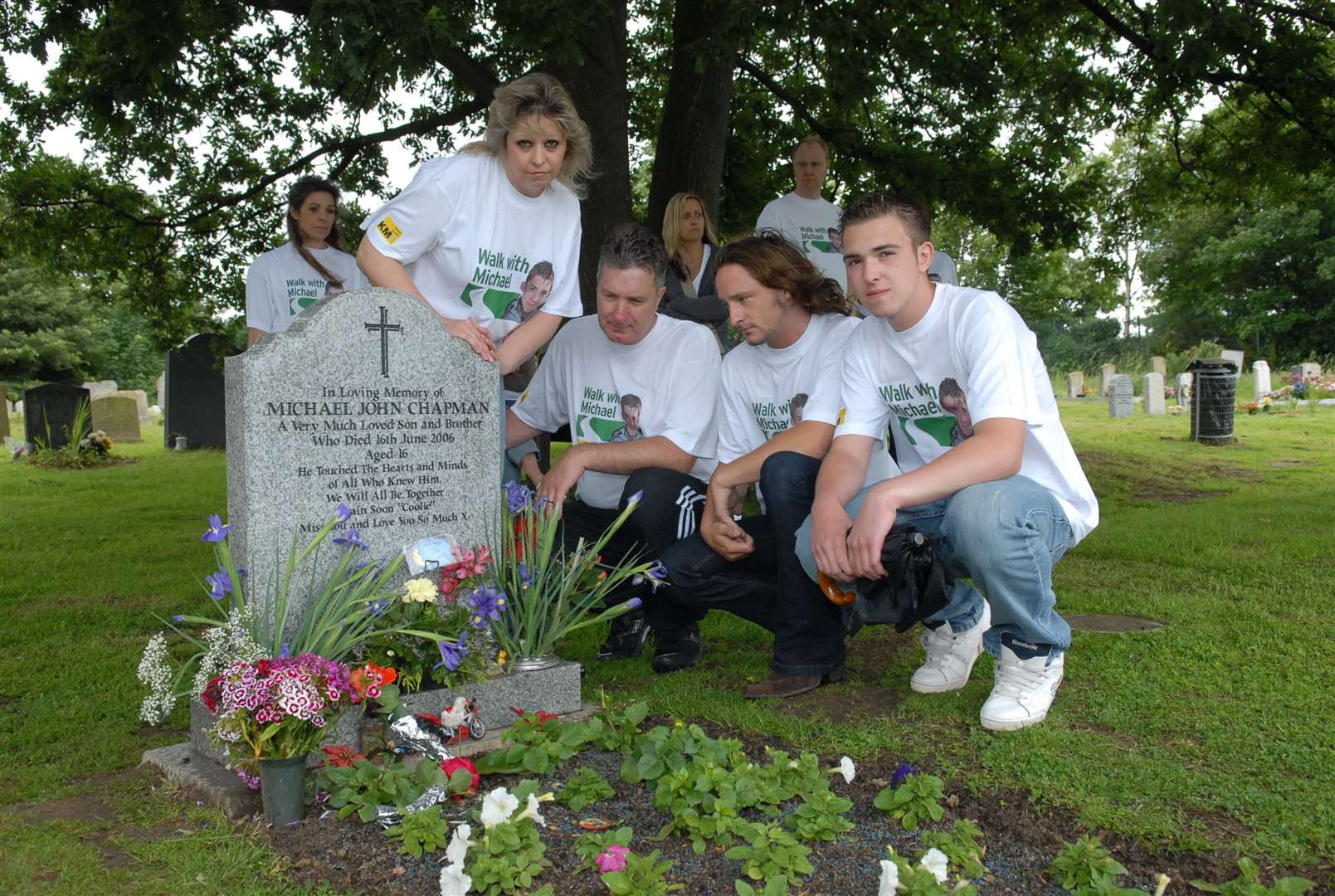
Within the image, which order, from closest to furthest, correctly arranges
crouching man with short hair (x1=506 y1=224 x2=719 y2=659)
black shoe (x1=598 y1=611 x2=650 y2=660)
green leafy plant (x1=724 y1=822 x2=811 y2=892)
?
green leafy plant (x1=724 y1=822 x2=811 y2=892) < crouching man with short hair (x1=506 y1=224 x2=719 y2=659) < black shoe (x1=598 y1=611 x2=650 y2=660)

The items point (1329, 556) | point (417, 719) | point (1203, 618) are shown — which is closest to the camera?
point (417, 719)

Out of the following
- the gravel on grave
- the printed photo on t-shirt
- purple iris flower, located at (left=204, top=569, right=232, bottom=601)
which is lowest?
the gravel on grave

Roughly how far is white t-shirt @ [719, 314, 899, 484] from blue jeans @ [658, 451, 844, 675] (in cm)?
28

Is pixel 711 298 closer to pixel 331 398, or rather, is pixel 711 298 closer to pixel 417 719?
pixel 331 398

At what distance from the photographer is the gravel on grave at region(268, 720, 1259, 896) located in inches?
91.3

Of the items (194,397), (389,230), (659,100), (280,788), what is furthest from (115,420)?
(280,788)

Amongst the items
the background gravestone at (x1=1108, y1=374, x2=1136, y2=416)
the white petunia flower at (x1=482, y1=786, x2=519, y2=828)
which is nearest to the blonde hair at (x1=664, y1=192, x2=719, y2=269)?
the white petunia flower at (x1=482, y1=786, x2=519, y2=828)

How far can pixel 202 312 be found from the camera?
11.8 meters

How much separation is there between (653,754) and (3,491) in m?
9.95

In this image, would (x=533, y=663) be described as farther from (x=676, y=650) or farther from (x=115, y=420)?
(x=115, y=420)

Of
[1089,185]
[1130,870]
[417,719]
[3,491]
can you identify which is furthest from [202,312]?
[1130,870]

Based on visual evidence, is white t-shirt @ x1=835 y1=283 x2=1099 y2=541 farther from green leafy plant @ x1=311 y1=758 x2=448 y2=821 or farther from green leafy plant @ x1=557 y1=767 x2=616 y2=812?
green leafy plant @ x1=311 y1=758 x2=448 y2=821

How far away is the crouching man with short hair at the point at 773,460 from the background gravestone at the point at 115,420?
49.0 ft

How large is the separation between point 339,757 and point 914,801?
146cm
